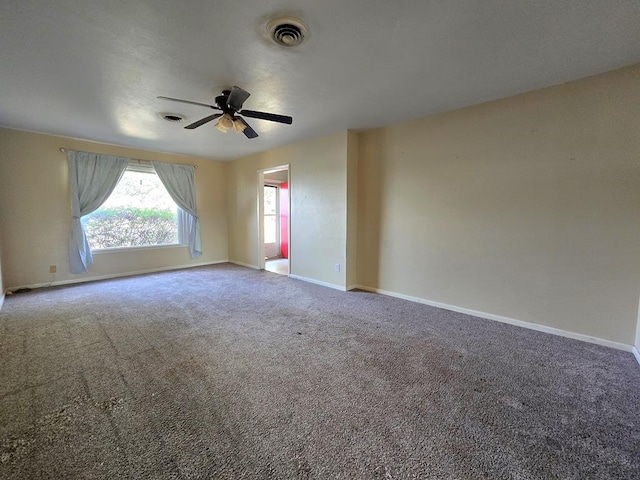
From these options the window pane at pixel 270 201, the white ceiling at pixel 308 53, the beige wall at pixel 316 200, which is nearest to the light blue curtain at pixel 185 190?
the beige wall at pixel 316 200

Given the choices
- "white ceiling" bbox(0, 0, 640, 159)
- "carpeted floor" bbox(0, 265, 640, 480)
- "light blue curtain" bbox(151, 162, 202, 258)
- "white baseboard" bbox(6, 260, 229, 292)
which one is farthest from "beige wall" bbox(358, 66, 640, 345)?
"white baseboard" bbox(6, 260, 229, 292)

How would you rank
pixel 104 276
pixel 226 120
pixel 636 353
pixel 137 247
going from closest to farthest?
pixel 636 353 < pixel 226 120 < pixel 104 276 < pixel 137 247

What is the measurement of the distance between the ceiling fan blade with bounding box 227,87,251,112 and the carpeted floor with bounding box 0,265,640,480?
7.32ft

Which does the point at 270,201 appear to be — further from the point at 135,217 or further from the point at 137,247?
the point at 137,247

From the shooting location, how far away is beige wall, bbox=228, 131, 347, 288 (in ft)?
13.9

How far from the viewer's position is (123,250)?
5.14m

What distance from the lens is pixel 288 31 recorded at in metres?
1.88

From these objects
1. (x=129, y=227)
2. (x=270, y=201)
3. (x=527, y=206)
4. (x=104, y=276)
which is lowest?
(x=104, y=276)

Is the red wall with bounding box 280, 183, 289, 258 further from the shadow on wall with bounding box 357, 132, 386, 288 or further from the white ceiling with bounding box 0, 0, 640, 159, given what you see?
the white ceiling with bounding box 0, 0, 640, 159

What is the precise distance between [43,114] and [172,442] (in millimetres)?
4215

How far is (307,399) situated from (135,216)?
5155 mm

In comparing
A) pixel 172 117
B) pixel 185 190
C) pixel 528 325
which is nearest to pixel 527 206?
pixel 528 325

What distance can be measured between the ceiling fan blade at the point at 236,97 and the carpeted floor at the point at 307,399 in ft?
7.32

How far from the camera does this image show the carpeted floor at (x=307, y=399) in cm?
133
